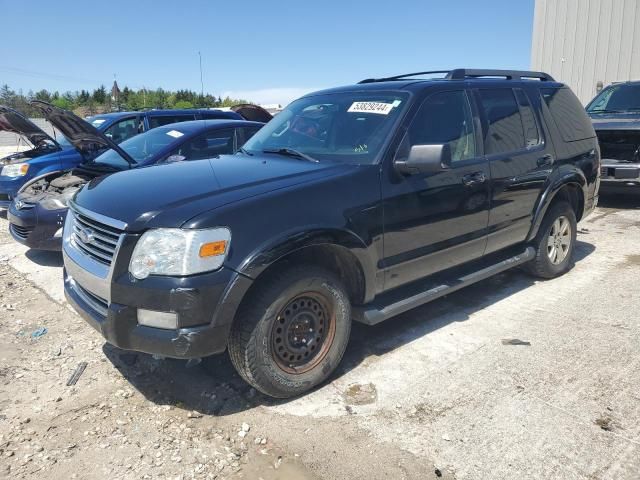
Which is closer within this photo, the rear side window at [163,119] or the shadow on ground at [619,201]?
the rear side window at [163,119]

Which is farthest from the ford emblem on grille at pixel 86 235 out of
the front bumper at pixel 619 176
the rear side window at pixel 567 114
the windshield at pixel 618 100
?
the windshield at pixel 618 100

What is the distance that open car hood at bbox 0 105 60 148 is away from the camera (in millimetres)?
6777

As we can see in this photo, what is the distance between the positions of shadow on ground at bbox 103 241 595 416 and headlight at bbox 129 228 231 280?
0.97 meters

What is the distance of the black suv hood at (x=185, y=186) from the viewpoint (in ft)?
9.03

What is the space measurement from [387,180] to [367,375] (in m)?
1.31

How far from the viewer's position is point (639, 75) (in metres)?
16.0

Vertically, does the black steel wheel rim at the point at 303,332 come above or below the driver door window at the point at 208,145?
below

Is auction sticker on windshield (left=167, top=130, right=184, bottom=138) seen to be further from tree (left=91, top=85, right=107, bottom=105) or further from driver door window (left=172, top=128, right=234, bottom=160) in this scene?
tree (left=91, top=85, right=107, bottom=105)

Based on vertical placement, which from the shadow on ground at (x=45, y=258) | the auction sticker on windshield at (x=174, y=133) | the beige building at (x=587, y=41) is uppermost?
the beige building at (x=587, y=41)

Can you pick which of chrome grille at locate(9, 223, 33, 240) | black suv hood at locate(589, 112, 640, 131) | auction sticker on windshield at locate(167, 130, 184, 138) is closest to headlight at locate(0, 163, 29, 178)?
chrome grille at locate(9, 223, 33, 240)

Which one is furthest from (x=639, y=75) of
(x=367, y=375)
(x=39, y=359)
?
(x=39, y=359)

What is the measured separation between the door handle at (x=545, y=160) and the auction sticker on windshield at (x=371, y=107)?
1.78m

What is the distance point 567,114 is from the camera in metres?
5.16

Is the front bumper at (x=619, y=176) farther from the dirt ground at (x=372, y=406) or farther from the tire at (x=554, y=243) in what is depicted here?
the dirt ground at (x=372, y=406)
